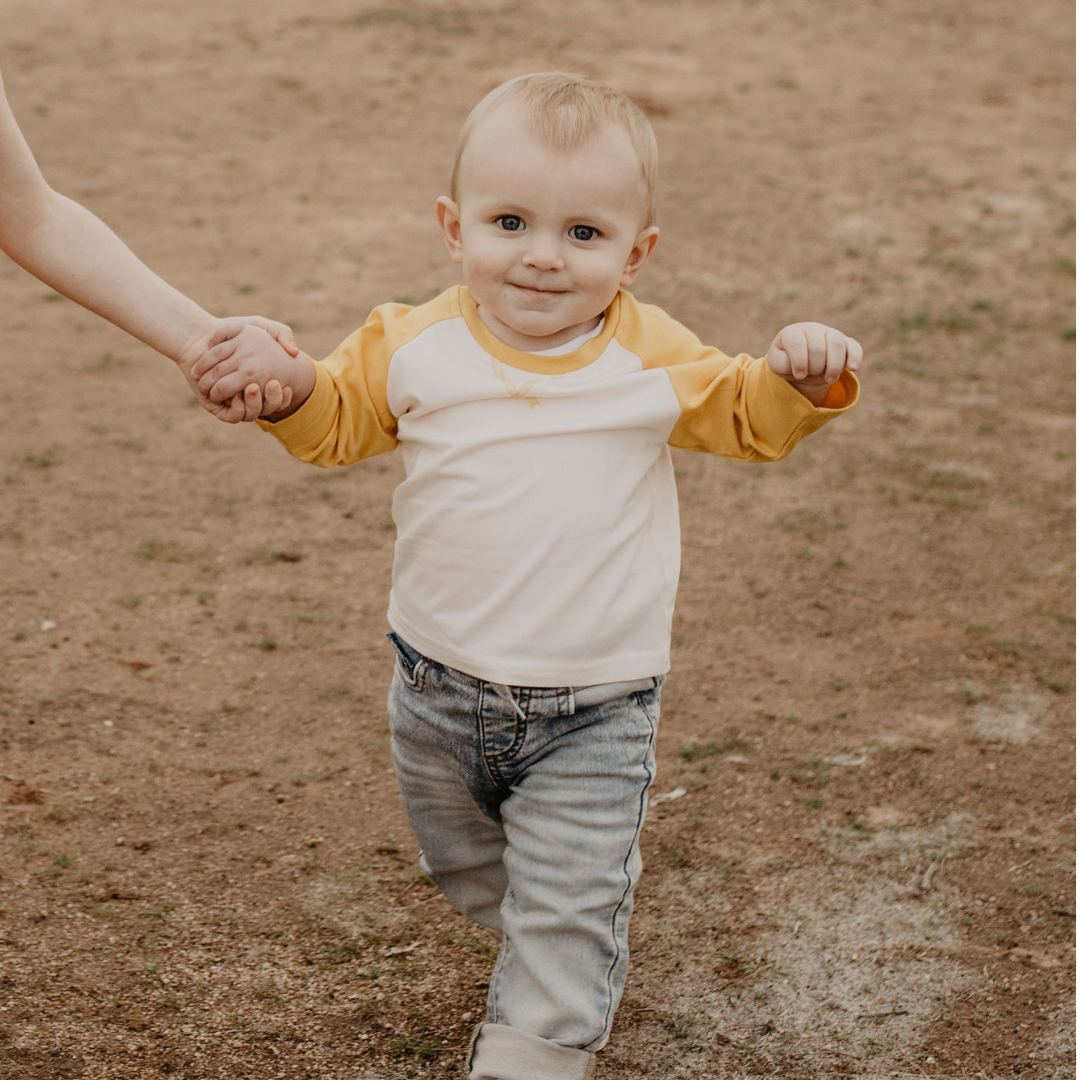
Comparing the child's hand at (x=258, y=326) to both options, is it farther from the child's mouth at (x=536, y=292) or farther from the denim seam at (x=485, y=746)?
the denim seam at (x=485, y=746)

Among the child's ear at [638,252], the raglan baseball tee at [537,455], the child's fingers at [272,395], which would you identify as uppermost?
the child's ear at [638,252]

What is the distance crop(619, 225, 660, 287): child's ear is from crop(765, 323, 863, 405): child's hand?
9.4 inches

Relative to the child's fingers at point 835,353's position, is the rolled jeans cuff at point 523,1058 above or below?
below

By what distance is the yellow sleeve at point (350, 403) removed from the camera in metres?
2.02

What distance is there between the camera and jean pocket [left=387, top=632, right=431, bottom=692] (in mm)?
2062

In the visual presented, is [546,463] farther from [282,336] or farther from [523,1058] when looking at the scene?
[523,1058]

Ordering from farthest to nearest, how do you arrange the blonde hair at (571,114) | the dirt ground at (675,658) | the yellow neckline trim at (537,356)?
the dirt ground at (675,658) → the yellow neckline trim at (537,356) → the blonde hair at (571,114)

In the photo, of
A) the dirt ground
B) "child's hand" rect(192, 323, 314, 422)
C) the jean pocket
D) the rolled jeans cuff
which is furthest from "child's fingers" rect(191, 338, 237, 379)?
the dirt ground

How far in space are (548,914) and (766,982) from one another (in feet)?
2.49

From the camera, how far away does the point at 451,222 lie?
208 cm

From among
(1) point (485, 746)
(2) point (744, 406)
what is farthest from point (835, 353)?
(1) point (485, 746)

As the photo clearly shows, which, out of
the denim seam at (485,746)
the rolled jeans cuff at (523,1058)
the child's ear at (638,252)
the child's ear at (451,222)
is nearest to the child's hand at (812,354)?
the child's ear at (638,252)

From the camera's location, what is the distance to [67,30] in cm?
972

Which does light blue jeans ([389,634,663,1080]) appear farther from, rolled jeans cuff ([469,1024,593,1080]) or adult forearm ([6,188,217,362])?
adult forearm ([6,188,217,362])
